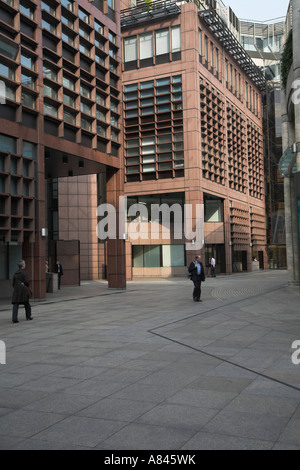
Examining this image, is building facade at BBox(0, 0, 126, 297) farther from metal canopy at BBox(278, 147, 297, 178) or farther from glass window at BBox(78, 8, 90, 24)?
metal canopy at BBox(278, 147, 297, 178)

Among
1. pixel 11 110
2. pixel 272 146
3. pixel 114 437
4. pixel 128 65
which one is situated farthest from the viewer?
pixel 272 146

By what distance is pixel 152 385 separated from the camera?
22.2 feet

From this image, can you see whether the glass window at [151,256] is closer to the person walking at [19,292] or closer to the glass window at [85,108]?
the glass window at [85,108]

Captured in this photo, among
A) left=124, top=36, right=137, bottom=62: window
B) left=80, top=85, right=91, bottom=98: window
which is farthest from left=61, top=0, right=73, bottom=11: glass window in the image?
left=124, top=36, right=137, bottom=62: window

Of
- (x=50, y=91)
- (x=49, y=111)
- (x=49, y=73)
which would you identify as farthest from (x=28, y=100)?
(x=49, y=73)

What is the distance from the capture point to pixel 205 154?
154 ft

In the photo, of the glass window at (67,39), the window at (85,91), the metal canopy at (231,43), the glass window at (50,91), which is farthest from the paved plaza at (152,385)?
the metal canopy at (231,43)

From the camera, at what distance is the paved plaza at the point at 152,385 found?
4.75 m

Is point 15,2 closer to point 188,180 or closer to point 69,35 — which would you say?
point 69,35

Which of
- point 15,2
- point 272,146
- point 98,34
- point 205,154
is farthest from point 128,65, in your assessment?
point 272,146

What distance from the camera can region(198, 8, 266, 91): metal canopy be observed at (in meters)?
46.9

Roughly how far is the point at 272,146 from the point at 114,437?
7496cm

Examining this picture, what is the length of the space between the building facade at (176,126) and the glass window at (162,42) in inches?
3.5
